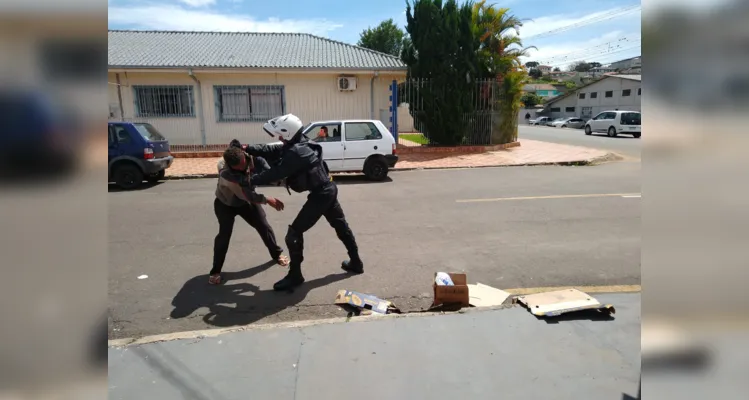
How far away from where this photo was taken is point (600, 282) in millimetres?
4387

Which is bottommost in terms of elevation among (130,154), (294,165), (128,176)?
(128,176)

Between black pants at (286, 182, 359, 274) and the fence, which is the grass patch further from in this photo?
black pants at (286, 182, 359, 274)

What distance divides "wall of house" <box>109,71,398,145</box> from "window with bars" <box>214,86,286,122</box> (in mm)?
149

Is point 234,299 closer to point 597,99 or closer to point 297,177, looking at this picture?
point 297,177

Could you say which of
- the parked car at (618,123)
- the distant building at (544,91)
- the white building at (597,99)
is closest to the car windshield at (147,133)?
the parked car at (618,123)

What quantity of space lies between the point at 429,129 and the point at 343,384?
47.1ft

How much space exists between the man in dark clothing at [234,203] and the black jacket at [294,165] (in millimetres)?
165

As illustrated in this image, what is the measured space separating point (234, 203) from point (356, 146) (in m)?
6.70

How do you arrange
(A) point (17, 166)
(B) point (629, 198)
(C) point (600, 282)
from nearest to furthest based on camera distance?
(A) point (17, 166) → (C) point (600, 282) → (B) point (629, 198)

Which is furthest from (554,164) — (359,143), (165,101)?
(165,101)

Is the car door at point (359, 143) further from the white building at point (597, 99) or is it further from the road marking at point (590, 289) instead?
the white building at point (597, 99)

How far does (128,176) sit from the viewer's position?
32.8 feet

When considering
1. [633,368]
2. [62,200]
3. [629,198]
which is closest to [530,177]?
[629,198]

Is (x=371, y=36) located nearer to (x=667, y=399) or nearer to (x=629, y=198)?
(x=629, y=198)
